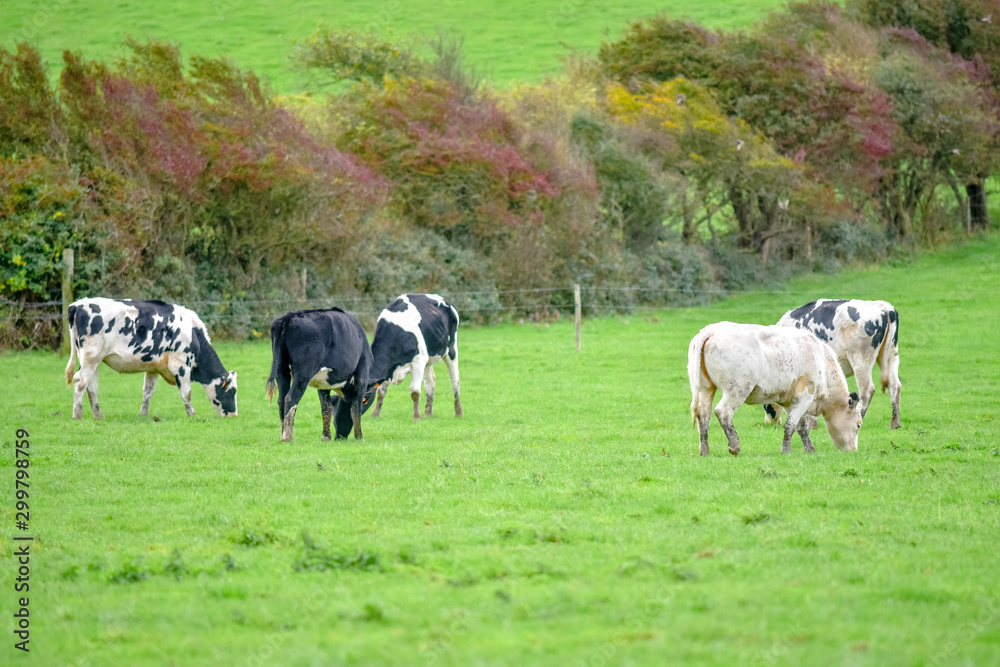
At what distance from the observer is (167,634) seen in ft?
18.0

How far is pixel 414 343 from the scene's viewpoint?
14.8m

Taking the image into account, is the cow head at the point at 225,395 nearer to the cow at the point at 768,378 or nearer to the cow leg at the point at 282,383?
the cow leg at the point at 282,383

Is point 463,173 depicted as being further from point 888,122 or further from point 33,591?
point 33,591

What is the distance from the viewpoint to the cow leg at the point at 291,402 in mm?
12031

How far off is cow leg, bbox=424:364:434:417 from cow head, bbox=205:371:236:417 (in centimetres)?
291

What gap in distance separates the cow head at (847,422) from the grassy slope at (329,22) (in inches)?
1522

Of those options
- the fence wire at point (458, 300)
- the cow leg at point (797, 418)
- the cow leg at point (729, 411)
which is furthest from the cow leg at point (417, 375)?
the fence wire at point (458, 300)

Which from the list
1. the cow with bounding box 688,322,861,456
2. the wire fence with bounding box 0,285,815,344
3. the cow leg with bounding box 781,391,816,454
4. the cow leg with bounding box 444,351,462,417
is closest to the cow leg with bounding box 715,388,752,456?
the cow with bounding box 688,322,861,456

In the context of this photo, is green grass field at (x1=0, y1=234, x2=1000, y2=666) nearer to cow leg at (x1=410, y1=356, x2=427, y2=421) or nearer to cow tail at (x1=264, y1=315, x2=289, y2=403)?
cow leg at (x1=410, y1=356, x2=427, y2=421)

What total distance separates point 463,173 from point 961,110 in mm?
20088

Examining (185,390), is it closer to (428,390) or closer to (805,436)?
(428,390)

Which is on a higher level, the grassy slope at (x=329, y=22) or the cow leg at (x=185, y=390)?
the grassy slope at (x=329, y=22)

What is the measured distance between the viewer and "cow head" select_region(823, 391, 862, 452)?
37.8 feet

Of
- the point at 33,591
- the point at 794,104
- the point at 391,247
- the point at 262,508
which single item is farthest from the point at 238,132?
the point at 794,104
